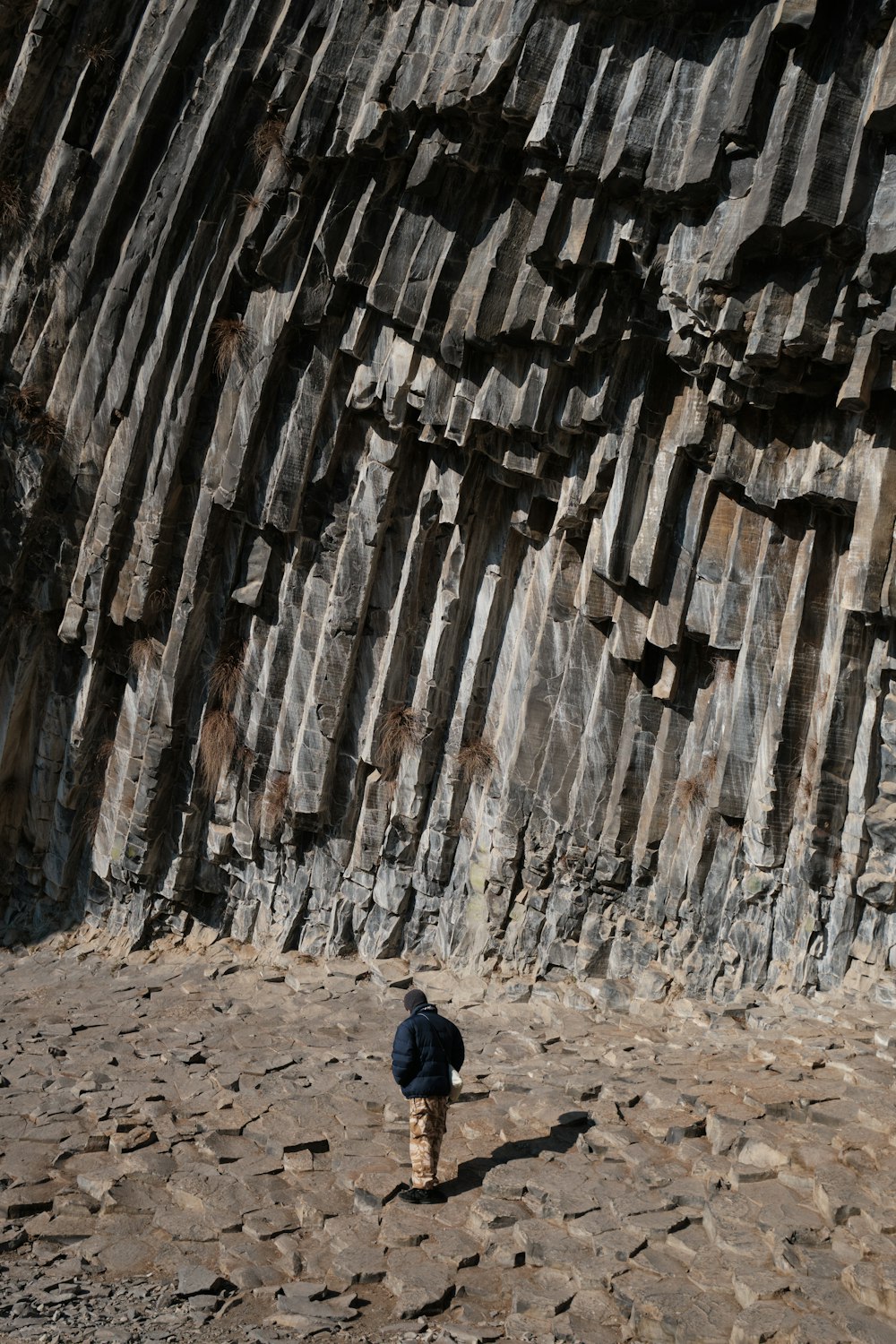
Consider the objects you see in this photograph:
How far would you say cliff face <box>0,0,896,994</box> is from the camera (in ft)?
34.0

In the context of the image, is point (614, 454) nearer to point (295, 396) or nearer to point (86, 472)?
point (295, 396)

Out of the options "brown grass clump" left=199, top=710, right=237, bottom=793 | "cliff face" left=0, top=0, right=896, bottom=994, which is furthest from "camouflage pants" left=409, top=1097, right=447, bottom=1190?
"brown grass clump" left=199, top=710, right=237, bottom=793

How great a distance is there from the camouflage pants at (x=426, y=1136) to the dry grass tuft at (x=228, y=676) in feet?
25.8

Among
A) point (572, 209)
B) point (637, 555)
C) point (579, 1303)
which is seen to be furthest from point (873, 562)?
point (579, 1303)

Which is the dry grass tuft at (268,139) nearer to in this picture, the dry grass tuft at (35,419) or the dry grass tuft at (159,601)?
the dry grass tuft at (35,419)

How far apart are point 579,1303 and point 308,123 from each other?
11819 mm

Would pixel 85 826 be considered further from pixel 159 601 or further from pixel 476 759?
pixel 476 759

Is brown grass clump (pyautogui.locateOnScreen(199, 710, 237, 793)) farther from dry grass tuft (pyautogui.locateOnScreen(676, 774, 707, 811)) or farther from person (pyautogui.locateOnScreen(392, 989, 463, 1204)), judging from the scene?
person (pyautogui.locateOnScreen(392, 989, 463, 1204))

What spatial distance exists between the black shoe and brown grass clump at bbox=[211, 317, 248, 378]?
9.98 meters

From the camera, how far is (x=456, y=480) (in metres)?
13.3

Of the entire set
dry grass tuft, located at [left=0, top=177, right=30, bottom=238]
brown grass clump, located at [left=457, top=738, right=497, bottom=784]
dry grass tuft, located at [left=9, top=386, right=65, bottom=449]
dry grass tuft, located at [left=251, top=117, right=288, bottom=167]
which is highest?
dry grass tuft, located at [left=251, top=117, right=288, bottom=167]

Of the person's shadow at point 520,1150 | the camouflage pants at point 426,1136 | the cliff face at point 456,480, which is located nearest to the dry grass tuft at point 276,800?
the cliff face at point 456,480

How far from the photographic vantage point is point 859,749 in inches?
415

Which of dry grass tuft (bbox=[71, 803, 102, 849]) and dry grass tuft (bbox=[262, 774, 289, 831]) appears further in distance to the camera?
dry grass tuft (bbox=[71, 803, 102, 849])
